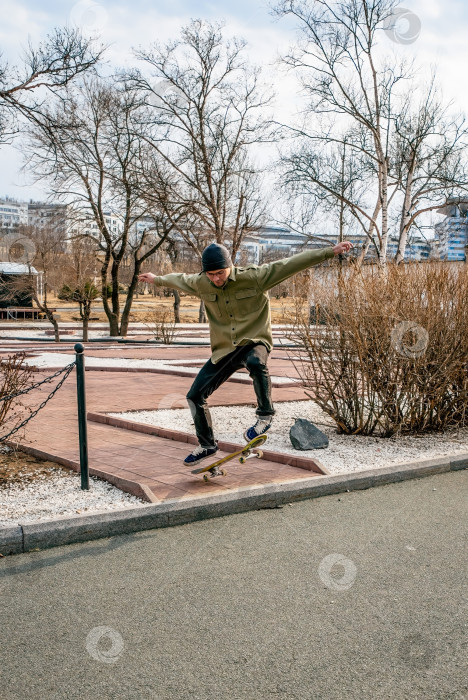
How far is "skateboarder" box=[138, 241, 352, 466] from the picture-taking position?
5.47 metres

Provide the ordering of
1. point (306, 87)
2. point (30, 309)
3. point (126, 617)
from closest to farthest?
point (126, 617) < point (306, 87) < point (30, 309)

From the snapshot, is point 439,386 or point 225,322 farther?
point 439,386

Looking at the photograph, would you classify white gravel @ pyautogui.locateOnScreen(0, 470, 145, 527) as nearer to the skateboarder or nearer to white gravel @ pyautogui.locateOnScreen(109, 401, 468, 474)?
the skateboarder

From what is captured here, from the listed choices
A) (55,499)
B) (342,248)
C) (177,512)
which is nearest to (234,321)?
(342,248)

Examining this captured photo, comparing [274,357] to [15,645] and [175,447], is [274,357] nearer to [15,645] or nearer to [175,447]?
[175,447]

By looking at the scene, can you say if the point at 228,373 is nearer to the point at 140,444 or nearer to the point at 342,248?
the point at 342,248

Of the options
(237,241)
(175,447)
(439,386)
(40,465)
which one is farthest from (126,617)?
(237,241)

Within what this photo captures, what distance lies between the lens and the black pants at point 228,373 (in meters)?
5.57

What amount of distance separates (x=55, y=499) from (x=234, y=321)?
1943mm

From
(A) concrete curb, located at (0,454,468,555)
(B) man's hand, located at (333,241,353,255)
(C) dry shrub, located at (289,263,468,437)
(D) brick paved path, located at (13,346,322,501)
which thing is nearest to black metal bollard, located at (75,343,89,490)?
(D) brick paved path, located at (13,346,322,501)

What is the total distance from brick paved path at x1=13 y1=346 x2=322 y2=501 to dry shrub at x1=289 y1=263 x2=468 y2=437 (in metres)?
1.36

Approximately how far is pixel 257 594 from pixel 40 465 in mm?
3233

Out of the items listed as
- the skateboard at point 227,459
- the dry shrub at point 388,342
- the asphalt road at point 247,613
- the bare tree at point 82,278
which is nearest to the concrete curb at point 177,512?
the asphalt road at point 247,613

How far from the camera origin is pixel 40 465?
630cm
